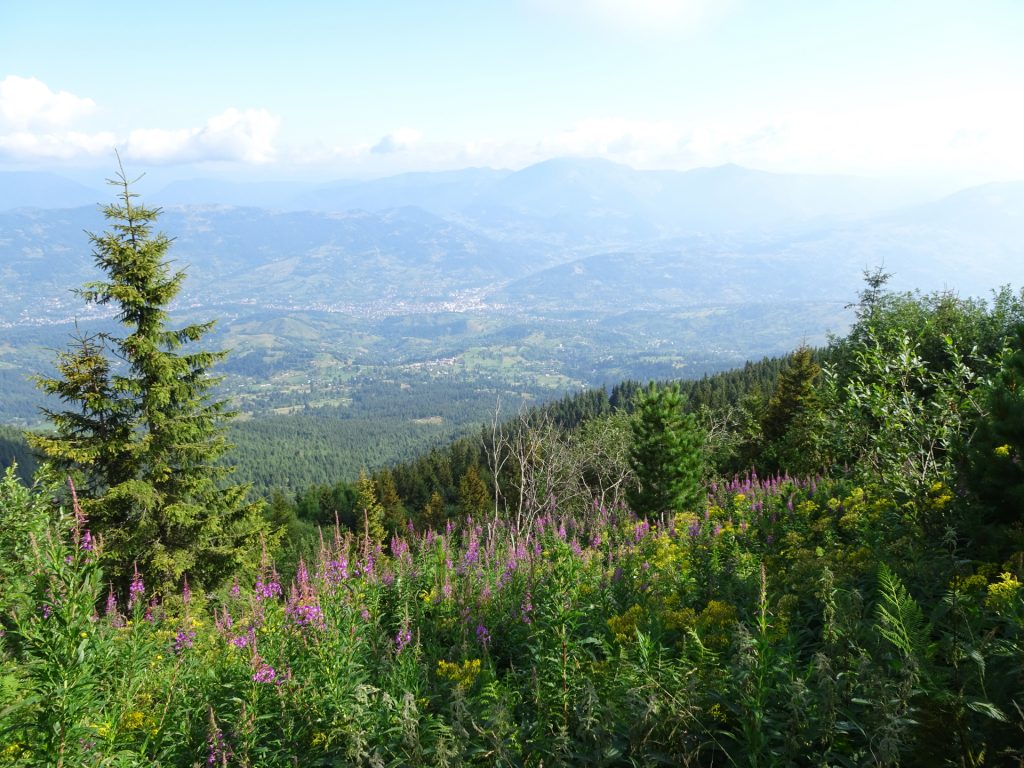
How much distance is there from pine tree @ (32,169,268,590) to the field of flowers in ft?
29.6

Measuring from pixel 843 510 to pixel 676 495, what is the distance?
15.7 meters

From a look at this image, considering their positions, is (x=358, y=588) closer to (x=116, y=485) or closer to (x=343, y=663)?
(x=343, y=663)

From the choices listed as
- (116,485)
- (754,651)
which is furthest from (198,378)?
(754,651)

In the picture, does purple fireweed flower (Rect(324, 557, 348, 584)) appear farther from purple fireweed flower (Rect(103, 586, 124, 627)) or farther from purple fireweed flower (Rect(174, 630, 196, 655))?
purple fireweed flower (Rect(103, 586, 124, 627))

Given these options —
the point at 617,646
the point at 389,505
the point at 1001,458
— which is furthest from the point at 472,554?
the point at 389,505

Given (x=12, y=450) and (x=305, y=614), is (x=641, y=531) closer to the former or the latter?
(x=305, y=614)

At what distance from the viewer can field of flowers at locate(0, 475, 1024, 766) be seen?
9.28 ft

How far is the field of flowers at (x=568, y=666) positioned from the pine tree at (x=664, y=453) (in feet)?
53.3

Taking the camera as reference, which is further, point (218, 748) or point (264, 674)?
point (264, 674)

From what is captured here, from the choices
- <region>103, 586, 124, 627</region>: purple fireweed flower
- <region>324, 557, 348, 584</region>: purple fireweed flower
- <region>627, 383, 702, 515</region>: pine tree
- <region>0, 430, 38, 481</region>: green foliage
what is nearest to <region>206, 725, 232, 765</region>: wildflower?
<region>103, 586, 124, 627</region>: purple fireweed flower

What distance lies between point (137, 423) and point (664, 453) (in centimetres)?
1890

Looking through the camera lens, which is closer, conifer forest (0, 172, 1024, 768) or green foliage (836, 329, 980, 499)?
conifer forest (0, 172, 1024, 768)

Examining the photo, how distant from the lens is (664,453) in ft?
76.0

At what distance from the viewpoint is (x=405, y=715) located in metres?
3.04
